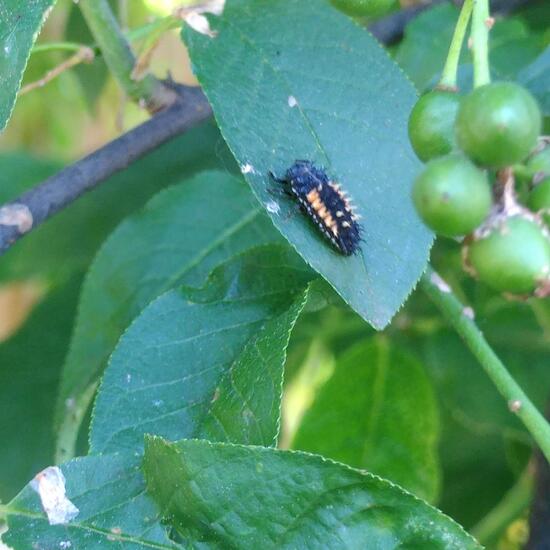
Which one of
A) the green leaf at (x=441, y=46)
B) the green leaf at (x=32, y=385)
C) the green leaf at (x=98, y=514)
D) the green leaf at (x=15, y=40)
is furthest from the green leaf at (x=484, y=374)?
the green leaf at (x=15, y=40)

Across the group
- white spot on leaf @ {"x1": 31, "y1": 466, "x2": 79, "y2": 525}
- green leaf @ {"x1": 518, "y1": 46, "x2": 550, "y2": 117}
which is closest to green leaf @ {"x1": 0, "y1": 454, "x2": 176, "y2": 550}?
white spot on leaf @ {"x1": 31, "y1": 466, "x2": 79, "y2": 525}

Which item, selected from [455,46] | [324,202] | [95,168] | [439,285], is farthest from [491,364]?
[95,168]

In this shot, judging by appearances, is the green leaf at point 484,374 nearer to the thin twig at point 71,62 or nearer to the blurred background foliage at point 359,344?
the blurred background foliage at point 359,344

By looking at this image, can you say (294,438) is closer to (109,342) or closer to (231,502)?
(109,342)

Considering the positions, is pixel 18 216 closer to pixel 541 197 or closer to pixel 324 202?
pixel 324 202

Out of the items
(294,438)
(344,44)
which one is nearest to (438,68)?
(344,44)
